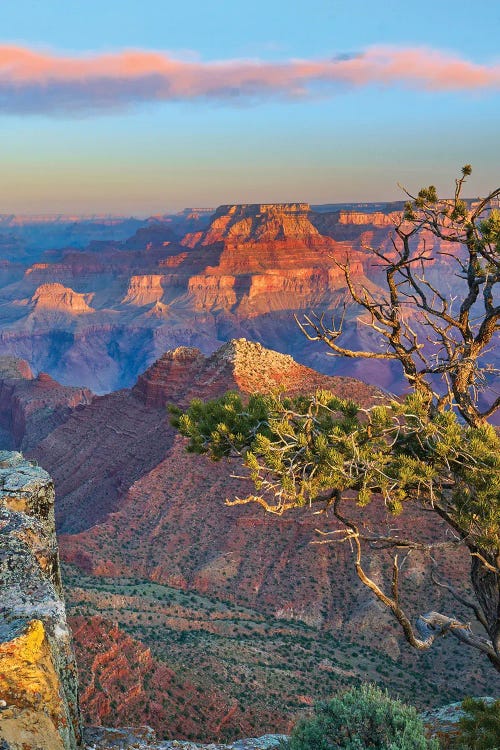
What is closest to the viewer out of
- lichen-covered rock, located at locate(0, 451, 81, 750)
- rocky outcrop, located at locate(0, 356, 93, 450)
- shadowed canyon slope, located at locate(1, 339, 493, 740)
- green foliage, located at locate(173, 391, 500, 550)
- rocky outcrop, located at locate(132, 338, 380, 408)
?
lichen-covered rock, located at locate(0, 451, 81, 750)

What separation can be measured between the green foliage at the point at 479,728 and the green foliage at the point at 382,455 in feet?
11.9

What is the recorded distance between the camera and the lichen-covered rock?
6922mm

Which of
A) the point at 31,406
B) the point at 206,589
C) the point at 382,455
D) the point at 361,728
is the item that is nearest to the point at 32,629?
the point at 361,728

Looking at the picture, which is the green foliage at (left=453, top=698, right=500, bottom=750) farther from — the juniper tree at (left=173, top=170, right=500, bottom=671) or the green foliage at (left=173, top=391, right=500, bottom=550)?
the green foliage at (left=173, top=391, right=500, bottom=550)

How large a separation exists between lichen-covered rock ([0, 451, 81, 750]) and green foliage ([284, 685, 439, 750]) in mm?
4140

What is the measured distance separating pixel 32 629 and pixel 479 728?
993cm

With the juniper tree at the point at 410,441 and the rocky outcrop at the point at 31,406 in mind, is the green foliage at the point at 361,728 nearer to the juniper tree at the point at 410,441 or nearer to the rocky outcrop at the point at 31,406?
the juniper tree at the point at 410,441

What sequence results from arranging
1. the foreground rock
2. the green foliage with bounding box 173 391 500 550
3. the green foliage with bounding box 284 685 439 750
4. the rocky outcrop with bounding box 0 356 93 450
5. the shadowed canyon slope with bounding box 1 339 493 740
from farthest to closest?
the rocky outcrop with bounding box 0 356 93 450 → the shadowed canyon slope with bounding box 1 339 493 740 → the green foliage with bounding box 173 391 500 550 → the foreground rock → the green foliage with bounding box 284 685 439 750

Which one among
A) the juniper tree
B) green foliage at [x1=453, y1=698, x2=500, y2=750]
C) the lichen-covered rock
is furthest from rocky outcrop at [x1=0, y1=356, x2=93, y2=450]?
green foliage at [x1=453, y1=698, x2=500, y2=750]

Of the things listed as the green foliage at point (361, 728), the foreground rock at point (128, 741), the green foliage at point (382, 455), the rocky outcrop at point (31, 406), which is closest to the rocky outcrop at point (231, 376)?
the rocky outcrop at point (31, 406)

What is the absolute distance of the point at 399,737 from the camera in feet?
34.0

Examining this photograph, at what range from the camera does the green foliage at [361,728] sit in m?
10.6

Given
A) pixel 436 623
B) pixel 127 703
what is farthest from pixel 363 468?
pixel 127 703

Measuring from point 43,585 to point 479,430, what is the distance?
8315 millimetres
